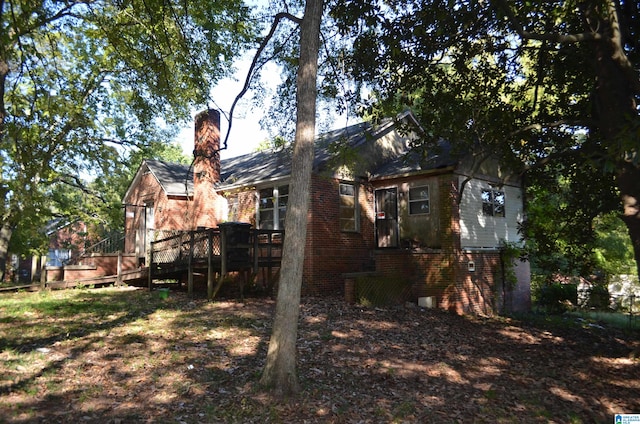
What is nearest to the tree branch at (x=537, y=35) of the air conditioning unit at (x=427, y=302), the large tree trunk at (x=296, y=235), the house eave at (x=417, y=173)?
the large tree trunk at (x=296, y=235)

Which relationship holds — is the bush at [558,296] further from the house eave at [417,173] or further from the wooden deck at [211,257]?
the wooden deck at [211,257]

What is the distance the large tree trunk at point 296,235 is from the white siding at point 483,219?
951 centimetres

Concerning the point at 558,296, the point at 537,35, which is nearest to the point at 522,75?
the point at 537,35

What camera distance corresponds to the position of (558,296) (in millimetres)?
21969

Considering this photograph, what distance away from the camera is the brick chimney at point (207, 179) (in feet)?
59.9

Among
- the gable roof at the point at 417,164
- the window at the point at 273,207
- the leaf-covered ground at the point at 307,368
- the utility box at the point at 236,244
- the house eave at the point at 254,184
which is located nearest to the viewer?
the leaf-covered ground at the point at 307,368

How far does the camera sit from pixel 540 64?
10.5 m

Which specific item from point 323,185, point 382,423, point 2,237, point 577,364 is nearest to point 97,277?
point 2,237

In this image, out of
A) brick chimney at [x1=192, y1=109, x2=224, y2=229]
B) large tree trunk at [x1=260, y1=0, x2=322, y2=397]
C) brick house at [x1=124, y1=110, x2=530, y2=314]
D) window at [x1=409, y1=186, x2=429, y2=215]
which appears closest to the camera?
large tree trunk at [x1=260, y1=0, x2=322, y2=397]

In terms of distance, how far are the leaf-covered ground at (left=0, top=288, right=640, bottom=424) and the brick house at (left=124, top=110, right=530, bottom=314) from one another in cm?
273

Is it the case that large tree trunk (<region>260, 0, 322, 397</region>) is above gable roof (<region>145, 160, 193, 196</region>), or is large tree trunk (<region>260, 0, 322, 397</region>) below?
below

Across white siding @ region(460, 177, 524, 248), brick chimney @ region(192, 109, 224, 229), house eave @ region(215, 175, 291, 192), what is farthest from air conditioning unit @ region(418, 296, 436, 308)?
brick chimney @ region(192, 109, 224, 229)

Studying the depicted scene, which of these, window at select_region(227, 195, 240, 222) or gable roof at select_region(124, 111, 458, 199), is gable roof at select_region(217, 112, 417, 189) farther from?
window at select_region(227, 195, 240, 222)

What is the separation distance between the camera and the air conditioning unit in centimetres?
1416
